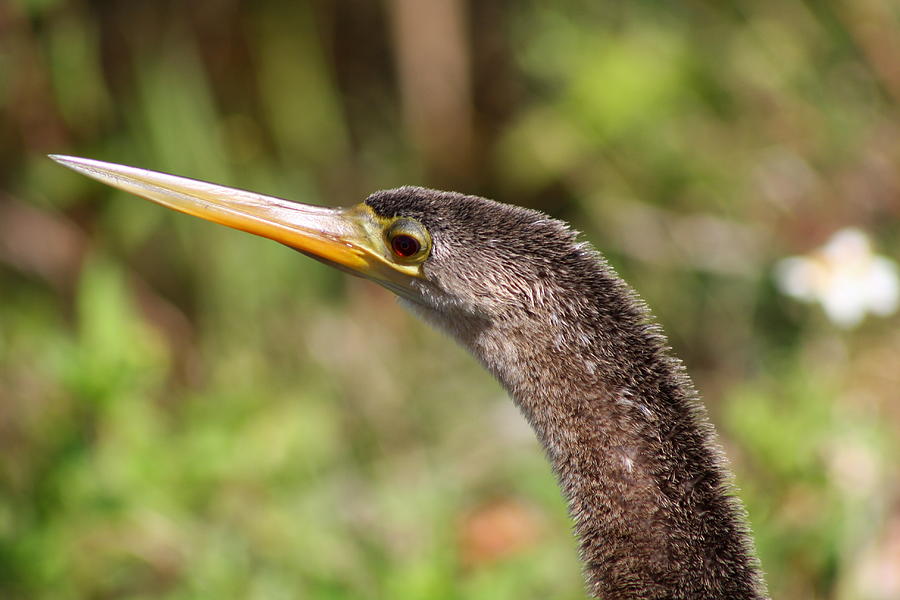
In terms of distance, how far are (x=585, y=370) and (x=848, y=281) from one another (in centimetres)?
142

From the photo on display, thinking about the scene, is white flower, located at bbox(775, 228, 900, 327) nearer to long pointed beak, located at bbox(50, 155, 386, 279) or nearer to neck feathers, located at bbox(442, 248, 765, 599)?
neck feathers, located at bbox(442, 248, 765, 599)

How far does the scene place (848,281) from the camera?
3.11m

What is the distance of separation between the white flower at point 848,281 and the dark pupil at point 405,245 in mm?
1424

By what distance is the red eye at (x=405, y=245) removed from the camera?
2.21m

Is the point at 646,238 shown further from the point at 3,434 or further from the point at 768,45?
the point at 3,434

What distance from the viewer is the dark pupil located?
7.27 feet

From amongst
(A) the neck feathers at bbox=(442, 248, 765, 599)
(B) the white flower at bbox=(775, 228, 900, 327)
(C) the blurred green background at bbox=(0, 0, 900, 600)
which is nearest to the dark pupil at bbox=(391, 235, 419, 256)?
(A) the neck feathers at bbox=(442, 248, 765, 599)

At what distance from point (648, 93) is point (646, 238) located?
2.00 ft

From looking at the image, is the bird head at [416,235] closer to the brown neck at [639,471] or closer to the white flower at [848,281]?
the brown neck at [639,471]

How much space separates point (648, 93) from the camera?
4.62 meters

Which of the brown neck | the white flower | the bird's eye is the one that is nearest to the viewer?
the brown neck

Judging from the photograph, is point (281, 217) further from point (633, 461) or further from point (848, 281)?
point (848, 281)

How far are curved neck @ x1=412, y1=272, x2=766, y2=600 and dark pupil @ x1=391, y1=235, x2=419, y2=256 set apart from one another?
286mm

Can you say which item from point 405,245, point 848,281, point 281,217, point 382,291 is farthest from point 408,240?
point 382,291
